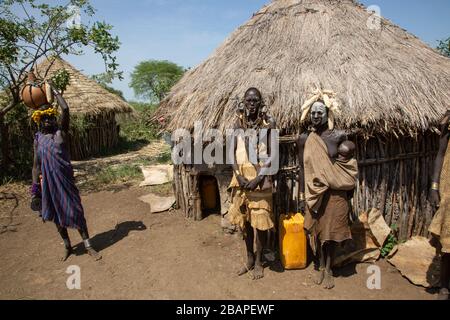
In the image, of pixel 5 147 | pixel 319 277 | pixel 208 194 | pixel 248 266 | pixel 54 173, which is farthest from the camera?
pixel 5 147

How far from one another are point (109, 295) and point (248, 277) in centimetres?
152

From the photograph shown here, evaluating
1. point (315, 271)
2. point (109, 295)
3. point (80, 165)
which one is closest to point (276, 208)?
point (315, 271)

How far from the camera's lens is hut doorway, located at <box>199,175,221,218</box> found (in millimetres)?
5781

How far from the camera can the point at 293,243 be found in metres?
3.66

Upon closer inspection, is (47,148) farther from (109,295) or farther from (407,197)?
(407,197)

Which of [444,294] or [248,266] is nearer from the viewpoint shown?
[444,294]

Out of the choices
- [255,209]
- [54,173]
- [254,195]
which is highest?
[54,173]

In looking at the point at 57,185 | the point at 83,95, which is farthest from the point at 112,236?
the point at 83,95

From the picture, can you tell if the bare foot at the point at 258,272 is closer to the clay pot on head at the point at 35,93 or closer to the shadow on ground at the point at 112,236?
the shadow on ground at the point at 112,236

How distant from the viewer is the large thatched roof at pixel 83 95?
1132cm

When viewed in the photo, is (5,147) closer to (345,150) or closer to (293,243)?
(293,243)

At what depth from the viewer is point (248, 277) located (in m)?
3.61

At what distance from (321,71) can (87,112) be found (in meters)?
9.25

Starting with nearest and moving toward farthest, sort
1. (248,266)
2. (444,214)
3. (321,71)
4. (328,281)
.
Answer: (444,214)
(328,281)
(248,266)
(321,71)
